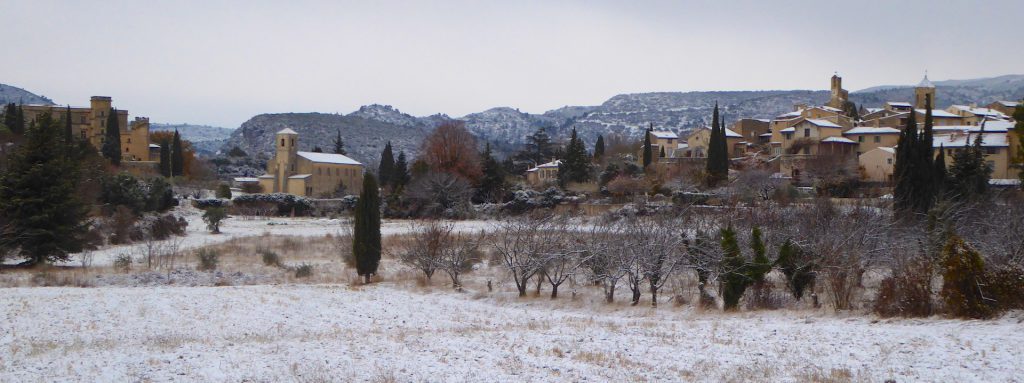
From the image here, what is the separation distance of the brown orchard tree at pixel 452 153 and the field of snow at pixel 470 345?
43.9m

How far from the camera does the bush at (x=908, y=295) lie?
46.5ft

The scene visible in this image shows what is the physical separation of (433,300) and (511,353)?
9.61 metres

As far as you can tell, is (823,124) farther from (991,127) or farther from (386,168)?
(386,168)

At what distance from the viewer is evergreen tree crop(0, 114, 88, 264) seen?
27219 mm

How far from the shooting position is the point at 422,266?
26.0 meters

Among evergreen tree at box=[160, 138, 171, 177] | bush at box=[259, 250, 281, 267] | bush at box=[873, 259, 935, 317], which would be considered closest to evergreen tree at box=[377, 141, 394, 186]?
evergreen tree at box=[160, 138, 171, 177]

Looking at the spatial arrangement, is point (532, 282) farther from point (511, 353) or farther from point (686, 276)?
point (511, 353)

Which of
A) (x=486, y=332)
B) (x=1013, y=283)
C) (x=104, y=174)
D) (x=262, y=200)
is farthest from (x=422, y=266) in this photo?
(x=262, y=200)

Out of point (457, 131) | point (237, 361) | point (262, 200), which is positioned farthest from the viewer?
point (457, 131)

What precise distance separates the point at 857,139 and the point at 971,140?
849 cm

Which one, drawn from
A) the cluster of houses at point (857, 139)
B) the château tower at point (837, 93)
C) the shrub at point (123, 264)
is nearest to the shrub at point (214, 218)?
the shrub at point (123, 264)

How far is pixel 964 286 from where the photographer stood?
13.4 m

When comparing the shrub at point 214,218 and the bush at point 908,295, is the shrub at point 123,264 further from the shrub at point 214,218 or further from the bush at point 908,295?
the bush at point 908,295

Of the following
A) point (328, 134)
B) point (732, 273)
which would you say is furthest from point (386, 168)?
point (328, 134)
